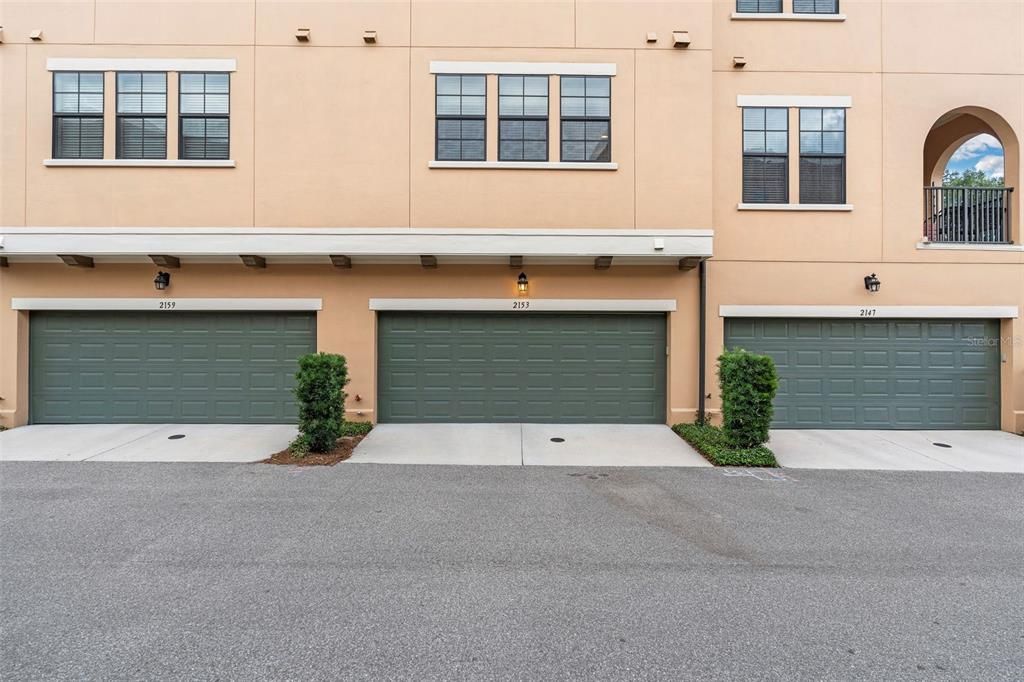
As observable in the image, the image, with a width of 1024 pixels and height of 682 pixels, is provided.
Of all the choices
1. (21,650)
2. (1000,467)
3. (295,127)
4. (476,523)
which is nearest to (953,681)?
(476,523)

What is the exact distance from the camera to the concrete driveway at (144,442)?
6527mm

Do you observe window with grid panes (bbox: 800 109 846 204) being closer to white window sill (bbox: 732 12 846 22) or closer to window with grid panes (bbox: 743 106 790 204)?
window with grid panes (bbox: 743 106 790 204)

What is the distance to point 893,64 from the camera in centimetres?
846

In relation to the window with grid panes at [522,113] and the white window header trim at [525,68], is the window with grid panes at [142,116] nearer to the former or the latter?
the white window header trim at [525,68]

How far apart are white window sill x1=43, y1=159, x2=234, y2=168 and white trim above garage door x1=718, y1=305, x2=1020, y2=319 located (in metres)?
9.54

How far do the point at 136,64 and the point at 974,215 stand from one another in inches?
622

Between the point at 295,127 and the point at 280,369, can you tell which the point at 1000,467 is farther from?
the point at 295,127


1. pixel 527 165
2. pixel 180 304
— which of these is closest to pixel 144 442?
pixel 180 304

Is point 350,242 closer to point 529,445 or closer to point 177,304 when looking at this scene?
point 177,304

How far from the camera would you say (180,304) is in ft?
27.3

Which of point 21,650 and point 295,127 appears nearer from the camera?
point 21,650

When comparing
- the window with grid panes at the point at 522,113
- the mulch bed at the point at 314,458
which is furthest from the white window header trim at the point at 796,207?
the mulch bed at the point at 314,458

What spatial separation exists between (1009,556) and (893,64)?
8925mm

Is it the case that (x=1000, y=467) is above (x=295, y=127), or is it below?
below
